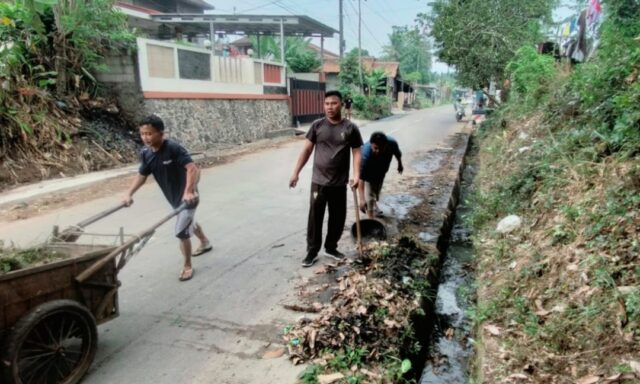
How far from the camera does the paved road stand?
318 centimetres

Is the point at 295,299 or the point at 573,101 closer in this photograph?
the point at 295,299

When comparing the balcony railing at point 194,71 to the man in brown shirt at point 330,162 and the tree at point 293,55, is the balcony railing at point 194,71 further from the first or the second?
the tree at point 293,55

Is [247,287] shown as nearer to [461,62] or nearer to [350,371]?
[350,371]

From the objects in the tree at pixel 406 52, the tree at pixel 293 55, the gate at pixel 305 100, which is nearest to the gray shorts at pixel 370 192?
the gate at pixel 305 100

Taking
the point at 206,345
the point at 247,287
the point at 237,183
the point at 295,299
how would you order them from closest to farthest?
the point at 206,345 → the point at 295,299 → the point at 247,287 → the point at 237,183

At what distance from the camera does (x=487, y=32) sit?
17.0 metres

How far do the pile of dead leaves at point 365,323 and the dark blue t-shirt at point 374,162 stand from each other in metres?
1.81

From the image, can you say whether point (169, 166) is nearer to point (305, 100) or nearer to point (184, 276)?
point (184, 276)

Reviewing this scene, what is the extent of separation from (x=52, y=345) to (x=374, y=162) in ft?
14.6

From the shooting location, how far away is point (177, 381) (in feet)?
9.92

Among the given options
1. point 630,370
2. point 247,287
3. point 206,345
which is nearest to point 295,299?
point 247,287

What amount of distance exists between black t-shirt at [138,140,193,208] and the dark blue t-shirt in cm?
253

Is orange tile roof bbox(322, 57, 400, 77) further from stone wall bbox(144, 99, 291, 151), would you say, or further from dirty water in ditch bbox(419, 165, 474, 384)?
dirty water in ditch bbox(419, 165, 474, 384)

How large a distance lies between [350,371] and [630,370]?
5.50 feet
